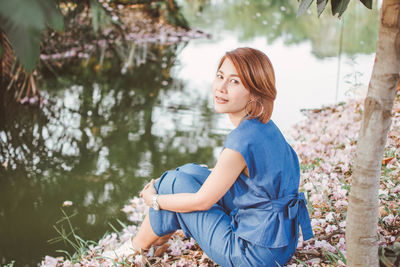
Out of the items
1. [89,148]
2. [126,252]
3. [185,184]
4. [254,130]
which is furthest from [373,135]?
[89,148]

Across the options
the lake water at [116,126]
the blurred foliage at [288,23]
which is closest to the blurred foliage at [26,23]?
the lake water at [116,126]

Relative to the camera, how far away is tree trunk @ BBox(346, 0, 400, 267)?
1255 mm

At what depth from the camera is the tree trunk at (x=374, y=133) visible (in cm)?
125

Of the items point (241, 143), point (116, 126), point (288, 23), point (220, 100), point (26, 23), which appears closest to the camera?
point (26, 23)

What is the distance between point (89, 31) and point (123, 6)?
162 cm

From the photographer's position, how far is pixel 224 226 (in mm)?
1688

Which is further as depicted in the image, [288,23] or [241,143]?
[288,23]

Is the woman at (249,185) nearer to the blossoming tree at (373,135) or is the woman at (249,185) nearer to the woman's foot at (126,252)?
the blossoming tree at (373,135)

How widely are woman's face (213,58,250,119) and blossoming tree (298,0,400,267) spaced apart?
450 millimetres

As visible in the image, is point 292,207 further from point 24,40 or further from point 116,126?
point 116,126

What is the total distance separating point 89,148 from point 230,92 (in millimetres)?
2337

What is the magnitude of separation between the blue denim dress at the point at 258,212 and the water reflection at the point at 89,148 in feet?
3.77

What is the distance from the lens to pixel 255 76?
1.60 meters

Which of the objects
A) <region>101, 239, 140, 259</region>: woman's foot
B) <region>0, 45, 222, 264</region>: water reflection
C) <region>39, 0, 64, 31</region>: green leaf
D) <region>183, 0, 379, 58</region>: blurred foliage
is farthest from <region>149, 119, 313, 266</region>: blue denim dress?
<region>183, 0, 379, 58</region>: blurred foliage
